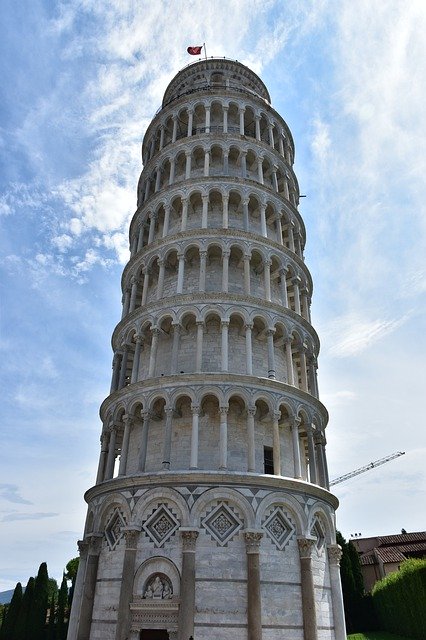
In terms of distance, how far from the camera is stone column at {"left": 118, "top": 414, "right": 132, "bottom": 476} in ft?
68.1

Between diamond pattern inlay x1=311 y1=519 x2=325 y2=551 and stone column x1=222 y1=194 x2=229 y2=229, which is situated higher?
stone column x1=222 y1=194 x2=229 y2=229

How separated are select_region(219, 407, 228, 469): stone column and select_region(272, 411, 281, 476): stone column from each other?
2.08 m

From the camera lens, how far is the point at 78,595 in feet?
65.6

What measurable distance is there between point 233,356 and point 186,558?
8792 millimetres

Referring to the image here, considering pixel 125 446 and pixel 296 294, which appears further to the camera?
pixel 296 294

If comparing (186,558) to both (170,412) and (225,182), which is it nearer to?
(170,412)

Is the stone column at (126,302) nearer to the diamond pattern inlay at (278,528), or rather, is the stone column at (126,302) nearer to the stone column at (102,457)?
the stone column at (102,457)

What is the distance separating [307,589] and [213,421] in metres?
7.14

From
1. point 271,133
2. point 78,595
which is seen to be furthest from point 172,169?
point 78,595

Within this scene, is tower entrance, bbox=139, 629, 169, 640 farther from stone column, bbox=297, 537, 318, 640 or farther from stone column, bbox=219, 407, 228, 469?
stone column, bbox=219, 407, 228, 469

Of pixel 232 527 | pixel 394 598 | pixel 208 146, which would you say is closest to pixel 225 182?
pixel 208 146

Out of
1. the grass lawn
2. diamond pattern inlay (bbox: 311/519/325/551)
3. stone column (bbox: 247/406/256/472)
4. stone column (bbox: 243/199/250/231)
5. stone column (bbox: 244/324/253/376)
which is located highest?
stone column (bbox: 243/199/250/231)

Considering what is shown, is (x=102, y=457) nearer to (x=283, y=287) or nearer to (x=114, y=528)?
(x=114, y=528)

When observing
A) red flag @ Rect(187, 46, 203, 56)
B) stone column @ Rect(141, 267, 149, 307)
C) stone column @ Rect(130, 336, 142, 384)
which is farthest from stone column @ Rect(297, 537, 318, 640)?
red flag @ Rect(187, 46, 203, 56)
